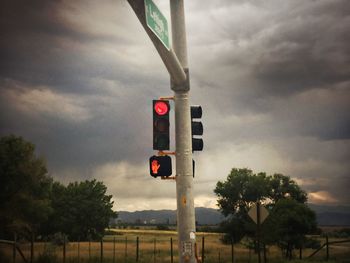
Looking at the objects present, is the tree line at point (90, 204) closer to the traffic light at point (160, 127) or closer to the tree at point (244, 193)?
the tree at point (244, 193)

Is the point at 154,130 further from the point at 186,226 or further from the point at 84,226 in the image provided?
the point at 84,226

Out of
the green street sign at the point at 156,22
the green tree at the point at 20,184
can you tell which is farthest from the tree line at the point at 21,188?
the green street sign at the point at 156,22

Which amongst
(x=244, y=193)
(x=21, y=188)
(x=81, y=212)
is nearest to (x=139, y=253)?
(x=21, y=188)

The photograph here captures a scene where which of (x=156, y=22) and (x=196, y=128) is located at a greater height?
(x=156, y=22)

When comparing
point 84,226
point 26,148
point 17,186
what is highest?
point 26,148

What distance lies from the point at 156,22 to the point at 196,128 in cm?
268

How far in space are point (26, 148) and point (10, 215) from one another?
7.89m

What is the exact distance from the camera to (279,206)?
128ft

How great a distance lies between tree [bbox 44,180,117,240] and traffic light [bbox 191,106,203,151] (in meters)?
71.6

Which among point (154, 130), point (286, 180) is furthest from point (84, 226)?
point (154, 130)

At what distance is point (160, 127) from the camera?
8.16m

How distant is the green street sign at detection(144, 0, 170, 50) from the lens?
6422mm

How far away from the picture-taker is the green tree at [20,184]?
4650 cm

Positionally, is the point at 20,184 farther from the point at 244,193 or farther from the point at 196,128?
the point at 196,128
